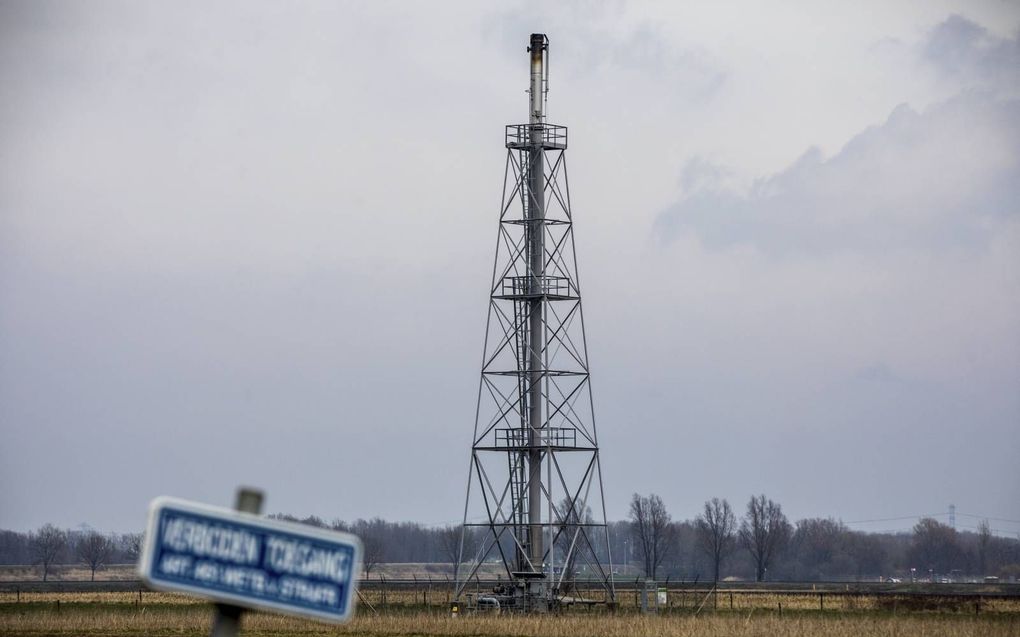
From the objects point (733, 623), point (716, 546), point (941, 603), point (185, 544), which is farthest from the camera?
Result: point (716, 546)

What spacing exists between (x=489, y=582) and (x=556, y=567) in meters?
3.75

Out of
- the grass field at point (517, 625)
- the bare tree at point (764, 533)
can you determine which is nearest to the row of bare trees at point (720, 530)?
the bare tree at point (764, 533)

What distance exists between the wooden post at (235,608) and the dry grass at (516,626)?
104 feet

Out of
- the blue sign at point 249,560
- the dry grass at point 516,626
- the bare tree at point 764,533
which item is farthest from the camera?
the bare tree at point 764,533

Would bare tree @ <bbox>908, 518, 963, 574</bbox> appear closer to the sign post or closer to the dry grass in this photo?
the dry grass

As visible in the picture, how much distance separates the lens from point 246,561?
4277mm

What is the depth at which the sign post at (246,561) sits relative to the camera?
165 inches

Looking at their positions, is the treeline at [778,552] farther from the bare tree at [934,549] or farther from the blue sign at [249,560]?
the blue sign at [249,560]

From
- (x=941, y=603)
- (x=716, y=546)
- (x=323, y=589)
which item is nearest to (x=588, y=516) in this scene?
(x=941, y=603)

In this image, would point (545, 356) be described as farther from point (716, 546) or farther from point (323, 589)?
point (716, 546)

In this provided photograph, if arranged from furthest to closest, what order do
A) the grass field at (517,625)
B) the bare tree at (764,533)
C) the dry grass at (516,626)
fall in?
the bare tree at (764,533), the grass field at (517,625), the dry grass at (516,626)

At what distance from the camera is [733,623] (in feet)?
130

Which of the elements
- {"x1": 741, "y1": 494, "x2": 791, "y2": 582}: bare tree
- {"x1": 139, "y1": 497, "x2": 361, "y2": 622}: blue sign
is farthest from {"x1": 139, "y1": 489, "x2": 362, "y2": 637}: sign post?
{"x1": 741, "y1": 494, "x2": 791, "y2": 582}: bare tree

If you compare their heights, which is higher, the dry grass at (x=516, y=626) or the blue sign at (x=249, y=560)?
the blue sign at (x=249, y=560)
